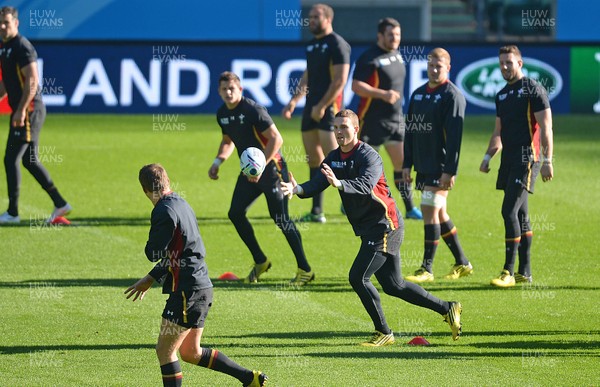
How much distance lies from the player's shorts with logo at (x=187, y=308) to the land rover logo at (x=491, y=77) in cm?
1653

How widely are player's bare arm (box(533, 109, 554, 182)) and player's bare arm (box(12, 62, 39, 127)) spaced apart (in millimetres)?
6220

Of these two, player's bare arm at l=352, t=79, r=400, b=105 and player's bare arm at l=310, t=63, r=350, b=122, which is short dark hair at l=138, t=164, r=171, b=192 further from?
player's bare arm at l=352, t=79, r=400, b=105

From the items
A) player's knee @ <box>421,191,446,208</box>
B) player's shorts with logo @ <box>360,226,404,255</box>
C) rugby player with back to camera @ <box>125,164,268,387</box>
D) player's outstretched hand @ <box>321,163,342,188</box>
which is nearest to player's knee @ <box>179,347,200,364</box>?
rugby player with back to camera @ <box>125,164,268,387</box>

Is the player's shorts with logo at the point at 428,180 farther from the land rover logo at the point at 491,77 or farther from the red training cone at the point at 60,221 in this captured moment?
the land rover logo at the point at 491,77

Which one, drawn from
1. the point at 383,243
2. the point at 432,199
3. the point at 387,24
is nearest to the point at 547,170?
the point at 432,199

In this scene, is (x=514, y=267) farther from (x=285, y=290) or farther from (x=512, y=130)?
(x=285, y=290)

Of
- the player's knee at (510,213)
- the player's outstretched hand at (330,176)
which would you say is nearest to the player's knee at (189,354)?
the player's outstretched hand at (330,176)

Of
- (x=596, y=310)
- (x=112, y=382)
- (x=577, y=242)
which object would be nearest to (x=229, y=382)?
(x=112, y=382)

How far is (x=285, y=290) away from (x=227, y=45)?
12.9 metres

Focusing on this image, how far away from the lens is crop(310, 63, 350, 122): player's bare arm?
13.9 m

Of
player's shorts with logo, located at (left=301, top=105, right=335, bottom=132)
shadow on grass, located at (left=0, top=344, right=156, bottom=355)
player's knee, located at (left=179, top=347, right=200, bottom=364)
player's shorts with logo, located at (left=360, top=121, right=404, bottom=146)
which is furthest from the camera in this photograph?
player's shorts with logo, located at (left=360, top=121, right=404, bottom=146)

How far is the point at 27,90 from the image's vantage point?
45.0 ft

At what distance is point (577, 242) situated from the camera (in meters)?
13.2

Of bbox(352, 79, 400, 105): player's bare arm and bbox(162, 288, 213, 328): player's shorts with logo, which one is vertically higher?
bbox(352, 79, 400, 105): player's bare arm
